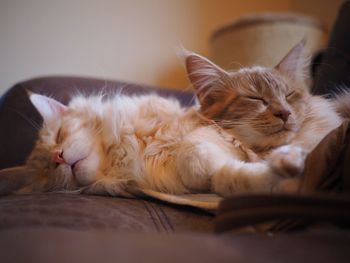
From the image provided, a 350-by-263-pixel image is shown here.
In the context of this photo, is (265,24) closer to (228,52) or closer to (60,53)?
(228,52)

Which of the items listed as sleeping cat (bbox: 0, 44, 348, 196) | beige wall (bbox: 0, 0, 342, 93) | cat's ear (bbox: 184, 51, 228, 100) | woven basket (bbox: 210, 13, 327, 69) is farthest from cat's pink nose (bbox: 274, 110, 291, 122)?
beige wall (bbox: 0, 0, 342, 93)

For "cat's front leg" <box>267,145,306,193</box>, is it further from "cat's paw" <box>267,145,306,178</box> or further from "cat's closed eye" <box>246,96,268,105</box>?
"cat's closed eye" <box>246,96,268,105</box>

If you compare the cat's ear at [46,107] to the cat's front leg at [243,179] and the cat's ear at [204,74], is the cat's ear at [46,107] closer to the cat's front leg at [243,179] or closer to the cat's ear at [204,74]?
the cat's ear at [204,74]

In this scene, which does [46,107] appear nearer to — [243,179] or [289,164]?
[243,179]

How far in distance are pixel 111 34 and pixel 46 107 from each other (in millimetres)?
1417

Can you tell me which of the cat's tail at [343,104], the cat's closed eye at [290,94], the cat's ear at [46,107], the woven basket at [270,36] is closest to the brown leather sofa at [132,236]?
the cat's ear at [46,107]

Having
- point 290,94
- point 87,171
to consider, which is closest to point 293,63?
point 290,94

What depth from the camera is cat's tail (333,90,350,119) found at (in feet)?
3.56

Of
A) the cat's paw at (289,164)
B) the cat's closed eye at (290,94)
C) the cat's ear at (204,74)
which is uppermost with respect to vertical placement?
the cat's ear at (204,74)

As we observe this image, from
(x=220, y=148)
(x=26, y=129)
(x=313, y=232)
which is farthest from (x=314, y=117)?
(x=26, y=129)

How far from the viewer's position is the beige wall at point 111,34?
231cm

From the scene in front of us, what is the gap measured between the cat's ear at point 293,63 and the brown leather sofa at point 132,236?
60cm

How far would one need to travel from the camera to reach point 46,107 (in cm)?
126

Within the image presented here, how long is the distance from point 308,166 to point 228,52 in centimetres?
171
